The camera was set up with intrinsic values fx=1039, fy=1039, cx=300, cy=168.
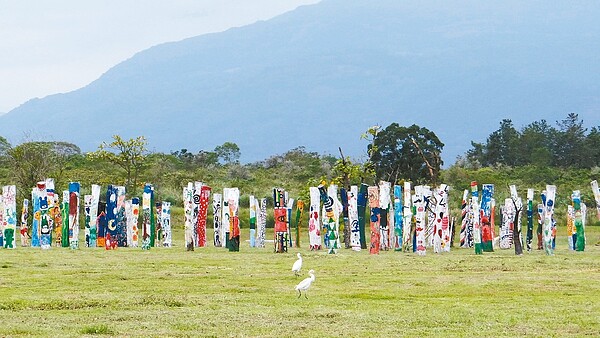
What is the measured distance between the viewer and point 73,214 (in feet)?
108

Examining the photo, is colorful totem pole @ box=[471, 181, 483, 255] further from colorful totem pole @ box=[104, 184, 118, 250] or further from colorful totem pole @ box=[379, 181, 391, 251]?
colorful totem pole @ box=[104, 184, 118, 250]

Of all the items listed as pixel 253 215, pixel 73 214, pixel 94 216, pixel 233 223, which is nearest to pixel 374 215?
pixel 233 223

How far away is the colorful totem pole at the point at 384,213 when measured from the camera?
32000mm

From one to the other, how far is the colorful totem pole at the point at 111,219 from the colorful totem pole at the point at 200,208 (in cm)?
265

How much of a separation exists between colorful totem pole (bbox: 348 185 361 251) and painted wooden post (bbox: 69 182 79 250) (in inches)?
341

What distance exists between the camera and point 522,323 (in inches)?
602

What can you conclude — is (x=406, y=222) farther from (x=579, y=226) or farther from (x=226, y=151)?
(x=226, y=151)

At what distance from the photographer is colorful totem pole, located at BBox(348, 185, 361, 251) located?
1309 inches

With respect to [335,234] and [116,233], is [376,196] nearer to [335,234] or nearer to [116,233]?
[335,234]

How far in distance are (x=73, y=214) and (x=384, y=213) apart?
32.1ft

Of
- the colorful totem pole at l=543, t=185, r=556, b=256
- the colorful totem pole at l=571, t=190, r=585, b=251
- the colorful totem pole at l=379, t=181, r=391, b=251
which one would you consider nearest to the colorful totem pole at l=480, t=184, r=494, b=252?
the colorful totem pole at l=543, t=185, r=556, b=256

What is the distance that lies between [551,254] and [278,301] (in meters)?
15.1

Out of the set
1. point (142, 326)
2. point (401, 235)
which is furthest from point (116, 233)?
point (142, 326)

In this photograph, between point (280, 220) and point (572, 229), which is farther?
point (572, 229)
